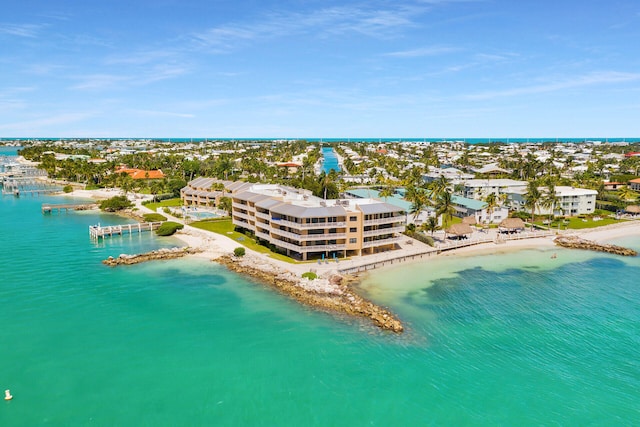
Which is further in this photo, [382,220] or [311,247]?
[382,220]

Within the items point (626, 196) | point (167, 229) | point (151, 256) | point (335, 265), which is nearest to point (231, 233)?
point (167, 229)

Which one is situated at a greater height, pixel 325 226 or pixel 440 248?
pixel 325 226

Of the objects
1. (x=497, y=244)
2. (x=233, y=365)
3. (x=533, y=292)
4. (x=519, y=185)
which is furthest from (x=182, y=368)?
(x=519, y=185)

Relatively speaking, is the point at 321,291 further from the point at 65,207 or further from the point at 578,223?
the point at 65,207

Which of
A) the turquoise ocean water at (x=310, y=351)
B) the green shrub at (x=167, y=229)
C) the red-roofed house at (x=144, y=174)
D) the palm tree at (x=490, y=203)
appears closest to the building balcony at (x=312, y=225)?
the turquoise ocean water at (x=310, y=351)

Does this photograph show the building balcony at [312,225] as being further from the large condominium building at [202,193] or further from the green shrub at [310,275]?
the large condominium building at [202,193]

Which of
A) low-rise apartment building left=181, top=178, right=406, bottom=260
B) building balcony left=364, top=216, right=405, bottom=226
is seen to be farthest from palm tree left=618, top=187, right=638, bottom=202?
building balcony left=364, top=216, right=405, bottom=226
